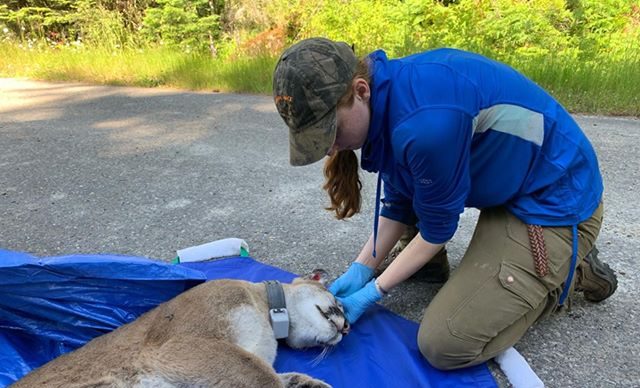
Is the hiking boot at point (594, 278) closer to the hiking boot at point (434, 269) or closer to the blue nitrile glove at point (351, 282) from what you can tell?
the hiking boot at point (434, 269)

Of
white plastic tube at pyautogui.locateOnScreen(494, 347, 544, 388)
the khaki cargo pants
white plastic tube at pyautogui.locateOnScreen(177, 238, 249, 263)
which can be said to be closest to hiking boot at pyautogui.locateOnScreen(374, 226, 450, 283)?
the khaki cargo pants

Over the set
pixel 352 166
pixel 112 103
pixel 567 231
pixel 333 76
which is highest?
pixel 333 76

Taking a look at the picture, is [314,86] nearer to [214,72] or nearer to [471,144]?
[471,144]

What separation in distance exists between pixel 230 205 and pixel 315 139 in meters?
2.72

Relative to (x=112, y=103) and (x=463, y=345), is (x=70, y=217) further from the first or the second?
(x=112, y=103)

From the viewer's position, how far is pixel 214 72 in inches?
405

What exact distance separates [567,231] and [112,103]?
28.2 feet

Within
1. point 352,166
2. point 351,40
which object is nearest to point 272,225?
point 352,166

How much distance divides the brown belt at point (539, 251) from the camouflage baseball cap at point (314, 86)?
124cm

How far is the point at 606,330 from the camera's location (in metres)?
2.90

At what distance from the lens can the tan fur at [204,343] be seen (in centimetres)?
230

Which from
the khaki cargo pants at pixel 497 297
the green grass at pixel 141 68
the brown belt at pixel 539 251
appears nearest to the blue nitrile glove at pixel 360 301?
the khaki cargo pants at pixel 497 297

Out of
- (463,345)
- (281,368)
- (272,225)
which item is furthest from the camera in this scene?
(272,225)

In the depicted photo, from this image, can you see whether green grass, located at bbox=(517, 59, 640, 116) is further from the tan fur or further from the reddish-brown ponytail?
the tan fur
